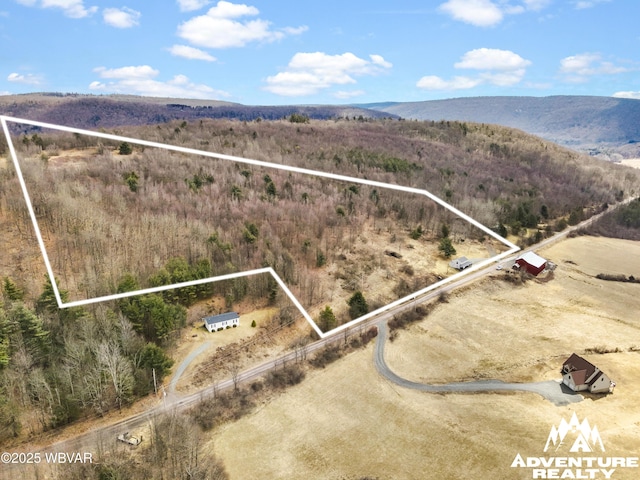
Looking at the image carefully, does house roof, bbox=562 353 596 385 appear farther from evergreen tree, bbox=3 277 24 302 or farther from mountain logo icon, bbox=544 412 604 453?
evergreen tree, bbox=3 277 24 302

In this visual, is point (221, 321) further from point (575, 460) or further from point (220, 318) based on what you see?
point (575, 460)

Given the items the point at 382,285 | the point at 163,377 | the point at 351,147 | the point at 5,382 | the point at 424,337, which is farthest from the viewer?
the point at 351,147

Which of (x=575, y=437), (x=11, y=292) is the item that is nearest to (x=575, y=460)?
(x=575, y=437)

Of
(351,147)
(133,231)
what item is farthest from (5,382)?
(351,147)

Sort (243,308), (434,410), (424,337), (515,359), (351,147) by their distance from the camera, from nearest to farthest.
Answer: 1. (434,410)
2. (515,359)
3. (424,337)
4. (243,308)
5. (351,147)

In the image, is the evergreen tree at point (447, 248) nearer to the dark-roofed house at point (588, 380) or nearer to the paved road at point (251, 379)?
the paved road at point (251, 379)

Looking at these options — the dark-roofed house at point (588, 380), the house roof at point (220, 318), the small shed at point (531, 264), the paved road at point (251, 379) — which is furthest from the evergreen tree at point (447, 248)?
the house roof at point (220, 318)

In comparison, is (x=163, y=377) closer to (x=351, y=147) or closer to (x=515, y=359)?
(x=515, y=359)
